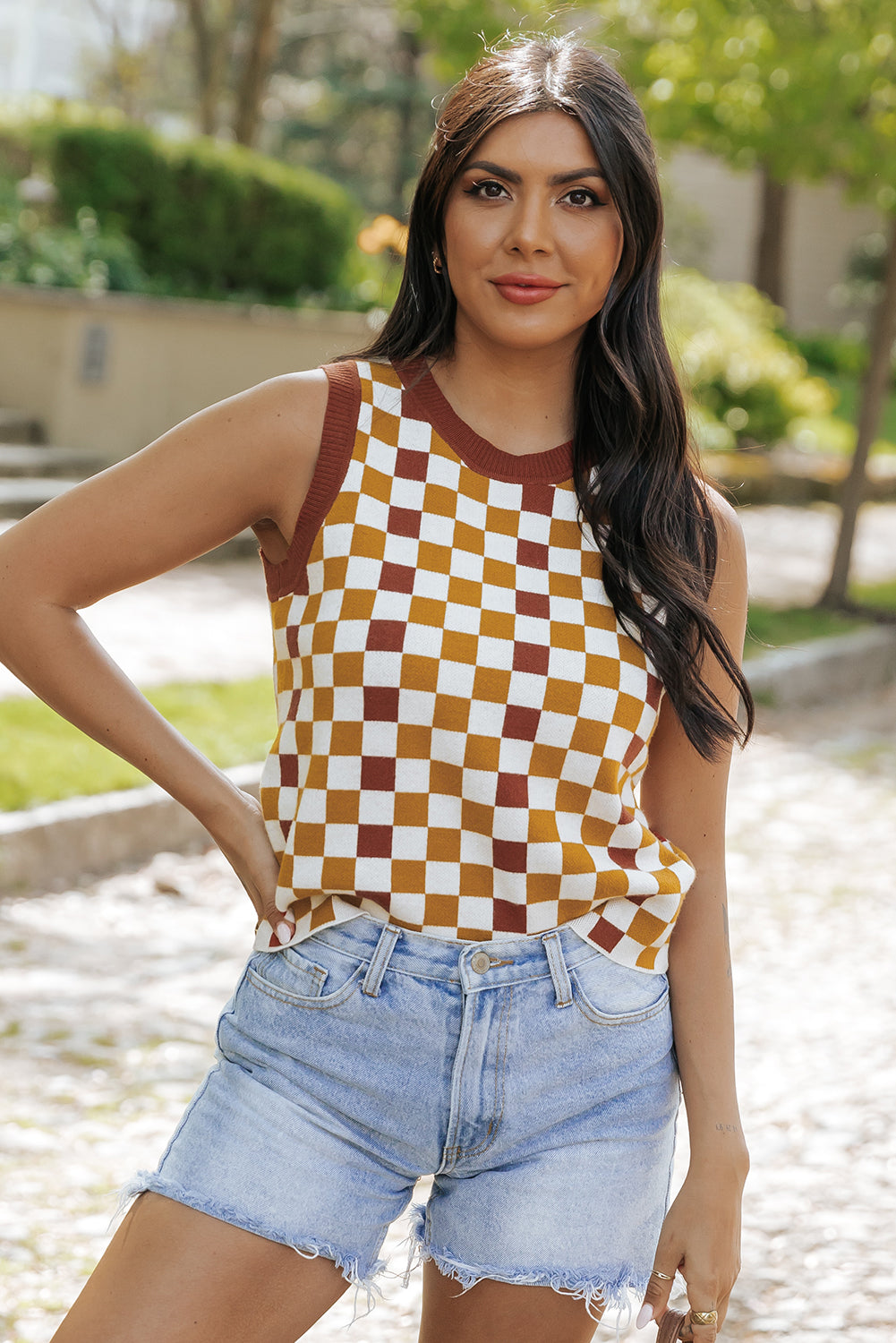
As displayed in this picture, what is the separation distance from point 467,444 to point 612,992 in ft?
2.21

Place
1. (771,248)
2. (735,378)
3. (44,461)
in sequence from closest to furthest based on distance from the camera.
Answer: (44,461)
(735,378)
(771,248)

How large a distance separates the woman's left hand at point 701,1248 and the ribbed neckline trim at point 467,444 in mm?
893

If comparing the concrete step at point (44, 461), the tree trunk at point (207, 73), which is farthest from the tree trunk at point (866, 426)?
the tree trunk at point (207, 73)

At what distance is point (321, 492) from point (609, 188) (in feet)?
1.74

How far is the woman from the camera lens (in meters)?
1.74

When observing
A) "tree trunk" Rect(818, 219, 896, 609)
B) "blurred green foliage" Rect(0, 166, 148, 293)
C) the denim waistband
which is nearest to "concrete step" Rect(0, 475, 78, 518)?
"blurred green foliage" Rect(0, 166, 148, 293)

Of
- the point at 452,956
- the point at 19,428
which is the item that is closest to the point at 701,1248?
the point at 452,956

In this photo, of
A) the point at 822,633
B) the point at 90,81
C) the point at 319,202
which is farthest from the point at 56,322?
the point at 90,81

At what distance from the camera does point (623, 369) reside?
1.99 meters

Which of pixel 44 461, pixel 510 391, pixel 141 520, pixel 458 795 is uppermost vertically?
pixel 510 391

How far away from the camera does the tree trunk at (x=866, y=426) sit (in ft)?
34.3

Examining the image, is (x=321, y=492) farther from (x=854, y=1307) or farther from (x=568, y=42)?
(x=854, y=1307)

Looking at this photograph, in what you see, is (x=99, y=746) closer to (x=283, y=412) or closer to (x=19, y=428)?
(x=283, y=412)

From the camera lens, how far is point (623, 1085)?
1.83 metres
